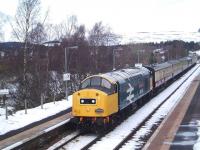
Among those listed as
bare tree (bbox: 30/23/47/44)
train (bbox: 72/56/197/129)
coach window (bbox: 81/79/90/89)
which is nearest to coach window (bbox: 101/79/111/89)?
train (bbox: 72/56/197/129)

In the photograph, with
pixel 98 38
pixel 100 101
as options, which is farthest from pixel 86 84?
pixel 98 38

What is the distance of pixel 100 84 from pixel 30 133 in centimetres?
441

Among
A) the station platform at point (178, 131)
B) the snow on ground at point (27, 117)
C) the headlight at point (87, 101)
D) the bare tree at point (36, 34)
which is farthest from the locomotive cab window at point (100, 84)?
the bare tree at point (36, 34)

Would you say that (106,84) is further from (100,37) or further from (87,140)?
(100,37)

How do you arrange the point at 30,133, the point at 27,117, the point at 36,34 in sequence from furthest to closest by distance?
the point at 36,34
the point at 27,117
the point at 30,133

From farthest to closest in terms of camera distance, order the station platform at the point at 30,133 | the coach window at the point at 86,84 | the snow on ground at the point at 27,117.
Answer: the coach window at the point at 86,84 → the snow on ground at the point at 27,117 → the station platform at the point at 30,133

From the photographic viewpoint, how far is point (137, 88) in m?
28.7

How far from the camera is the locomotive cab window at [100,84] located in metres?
21.0

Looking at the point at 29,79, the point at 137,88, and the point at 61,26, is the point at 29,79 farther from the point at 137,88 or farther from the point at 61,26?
the point at 61,26

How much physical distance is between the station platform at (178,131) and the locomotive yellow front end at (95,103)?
2.51m

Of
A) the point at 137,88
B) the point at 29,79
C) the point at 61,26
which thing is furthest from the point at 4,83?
the point at 61,26

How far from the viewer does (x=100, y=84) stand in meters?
21.2

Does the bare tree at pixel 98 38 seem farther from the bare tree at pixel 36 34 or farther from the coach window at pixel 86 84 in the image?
the coach window at pixel 86 84

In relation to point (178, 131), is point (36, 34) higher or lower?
higher
